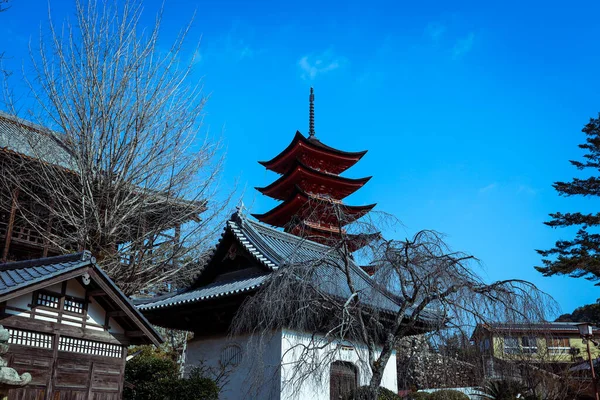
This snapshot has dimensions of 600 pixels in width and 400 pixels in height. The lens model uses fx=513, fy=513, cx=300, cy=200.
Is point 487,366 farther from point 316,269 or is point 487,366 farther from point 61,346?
point 61,346

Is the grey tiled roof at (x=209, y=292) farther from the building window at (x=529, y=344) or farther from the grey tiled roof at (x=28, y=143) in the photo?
the building window at (x=529, y=344)

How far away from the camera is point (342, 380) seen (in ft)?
35.6

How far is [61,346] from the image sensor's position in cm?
884

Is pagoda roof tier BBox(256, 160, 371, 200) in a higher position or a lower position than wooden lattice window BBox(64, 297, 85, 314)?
higher

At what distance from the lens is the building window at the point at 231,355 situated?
12.9 m

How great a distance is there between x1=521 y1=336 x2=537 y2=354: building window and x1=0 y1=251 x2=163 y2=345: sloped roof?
21.2 feet

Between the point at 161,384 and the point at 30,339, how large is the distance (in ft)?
11.2

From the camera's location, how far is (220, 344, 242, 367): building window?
1286 centimetres

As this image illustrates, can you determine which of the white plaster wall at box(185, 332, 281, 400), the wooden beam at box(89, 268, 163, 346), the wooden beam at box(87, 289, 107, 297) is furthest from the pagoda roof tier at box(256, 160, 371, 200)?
the wooden beam at box(87, 289, 107, 297)

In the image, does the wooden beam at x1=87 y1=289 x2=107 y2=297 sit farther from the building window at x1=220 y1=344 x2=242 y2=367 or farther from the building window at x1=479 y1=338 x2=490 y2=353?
the building window at x1=479 y1=338 x2=490 y2=353

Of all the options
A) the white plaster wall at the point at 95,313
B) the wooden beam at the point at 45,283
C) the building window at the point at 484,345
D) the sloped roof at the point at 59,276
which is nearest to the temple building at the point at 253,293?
the building window at the point at 484,345

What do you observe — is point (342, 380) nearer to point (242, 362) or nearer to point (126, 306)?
point (242, 362)

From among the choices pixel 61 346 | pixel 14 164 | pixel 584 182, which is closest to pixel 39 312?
pixel 61 346

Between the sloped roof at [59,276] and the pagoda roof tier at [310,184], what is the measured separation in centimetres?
1826
